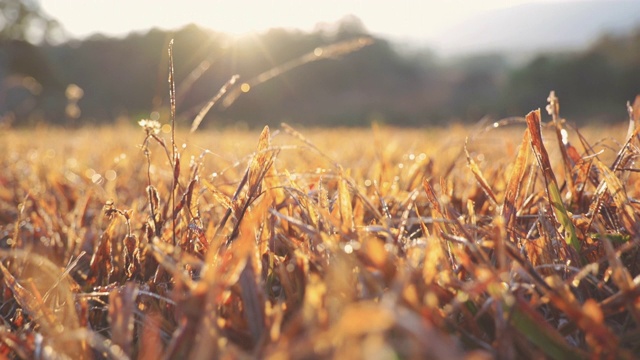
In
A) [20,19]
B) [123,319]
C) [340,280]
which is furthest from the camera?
[20,19]

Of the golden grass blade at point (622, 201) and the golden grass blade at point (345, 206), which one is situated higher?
the golden grass blade at point (345, 206)

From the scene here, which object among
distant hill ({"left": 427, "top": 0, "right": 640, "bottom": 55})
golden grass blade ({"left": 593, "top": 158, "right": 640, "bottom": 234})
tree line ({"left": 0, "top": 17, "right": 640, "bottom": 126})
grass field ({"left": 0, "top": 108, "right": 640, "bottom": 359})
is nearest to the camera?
grass field ({"left": 0, "top": 108, "right": 640, "bottom": 359})

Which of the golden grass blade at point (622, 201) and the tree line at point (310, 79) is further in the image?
the tree line at point (310, 79)

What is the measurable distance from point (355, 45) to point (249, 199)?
0.61 metres

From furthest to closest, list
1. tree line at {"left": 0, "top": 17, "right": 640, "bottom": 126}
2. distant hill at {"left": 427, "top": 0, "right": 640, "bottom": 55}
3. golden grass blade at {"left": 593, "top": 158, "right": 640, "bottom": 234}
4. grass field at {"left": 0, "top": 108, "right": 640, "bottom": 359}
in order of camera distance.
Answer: distant hill at {"left": 427, "top": 0, "right": 640, "bottom": 55} → tree line at {"left": 0, "top": 17, "right": 640, "bottom": 126} → golden grass blade at {"left": 593, "top": 158, "right": 640, "bottom": 234} → grass field at {"left": 0, "top": 108, "right": 640, "bottom": 359}

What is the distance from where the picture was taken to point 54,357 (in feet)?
1.55

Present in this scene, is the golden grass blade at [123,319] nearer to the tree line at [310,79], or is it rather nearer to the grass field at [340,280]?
the grass field at [340,280]

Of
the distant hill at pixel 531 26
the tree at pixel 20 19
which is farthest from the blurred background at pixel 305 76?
the distant hill at pixel 531 26

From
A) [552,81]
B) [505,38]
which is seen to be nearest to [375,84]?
[552,81]

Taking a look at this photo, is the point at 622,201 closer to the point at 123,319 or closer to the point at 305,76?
the point at 123,319

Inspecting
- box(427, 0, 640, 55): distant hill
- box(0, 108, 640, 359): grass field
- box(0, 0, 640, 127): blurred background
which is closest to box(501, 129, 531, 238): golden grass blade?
box(0, 108, 640, 359): grass field

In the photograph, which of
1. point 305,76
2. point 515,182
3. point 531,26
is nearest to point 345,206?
point 515,182

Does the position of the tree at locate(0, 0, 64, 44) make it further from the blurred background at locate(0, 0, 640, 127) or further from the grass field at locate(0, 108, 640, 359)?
the grass field at locate(0, 108, 640, 359)

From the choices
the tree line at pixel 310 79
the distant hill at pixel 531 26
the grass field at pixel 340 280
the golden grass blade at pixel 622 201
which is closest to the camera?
the grass field at pixel 340 280
